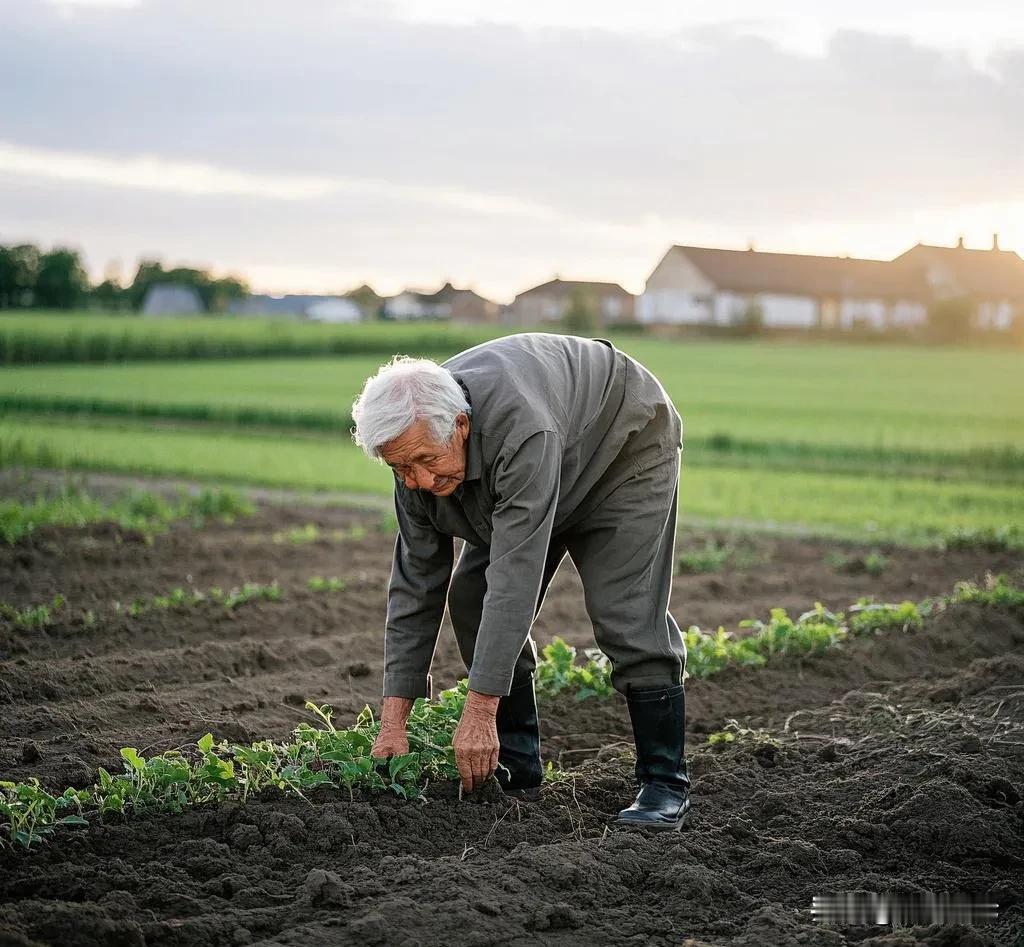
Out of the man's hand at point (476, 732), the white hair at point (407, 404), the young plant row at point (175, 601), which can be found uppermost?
the white hair at point (407, 404)

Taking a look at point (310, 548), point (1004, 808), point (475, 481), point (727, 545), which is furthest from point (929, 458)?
point (475, 481)

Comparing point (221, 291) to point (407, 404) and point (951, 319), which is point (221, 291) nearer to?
point (951, 319)

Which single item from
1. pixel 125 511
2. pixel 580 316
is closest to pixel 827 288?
pixel 580 316

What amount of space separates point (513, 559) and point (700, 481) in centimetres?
1060

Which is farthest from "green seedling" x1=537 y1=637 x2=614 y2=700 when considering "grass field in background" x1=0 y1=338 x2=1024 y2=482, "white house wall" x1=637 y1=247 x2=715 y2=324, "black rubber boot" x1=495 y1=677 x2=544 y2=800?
"white house wall" x1=637 y1=247 x2=715 y2=324

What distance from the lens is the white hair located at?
3.67 metres

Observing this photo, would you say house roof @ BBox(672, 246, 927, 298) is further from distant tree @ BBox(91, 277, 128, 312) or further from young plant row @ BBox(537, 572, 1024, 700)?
young plant row @ BBox(537, 572, 1024, 700)

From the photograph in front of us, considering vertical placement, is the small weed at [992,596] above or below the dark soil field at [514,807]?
above

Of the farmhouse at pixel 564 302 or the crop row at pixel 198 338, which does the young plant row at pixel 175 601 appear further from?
the farmhouse at pixel 564 302

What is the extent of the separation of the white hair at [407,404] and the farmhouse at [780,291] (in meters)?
31.6

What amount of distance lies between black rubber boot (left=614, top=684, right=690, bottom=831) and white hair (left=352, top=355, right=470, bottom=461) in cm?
124

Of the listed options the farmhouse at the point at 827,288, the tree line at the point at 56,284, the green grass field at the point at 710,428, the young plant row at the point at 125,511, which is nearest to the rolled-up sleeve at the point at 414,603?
the young plant row at the point at 125,511

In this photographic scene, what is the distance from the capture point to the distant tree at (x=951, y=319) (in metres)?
33.4

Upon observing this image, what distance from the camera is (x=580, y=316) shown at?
32719 millimetres
